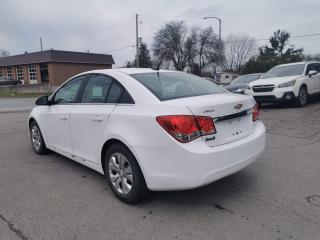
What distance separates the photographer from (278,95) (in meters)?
11.6

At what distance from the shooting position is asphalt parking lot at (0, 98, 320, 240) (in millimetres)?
3076

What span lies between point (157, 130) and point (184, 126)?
0.93 ft

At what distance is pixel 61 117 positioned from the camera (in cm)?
493

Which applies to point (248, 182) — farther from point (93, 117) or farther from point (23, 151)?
point (23, 151)

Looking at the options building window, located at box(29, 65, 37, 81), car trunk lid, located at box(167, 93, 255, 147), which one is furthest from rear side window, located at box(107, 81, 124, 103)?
building window, located at box(29, 65, 37, 81)

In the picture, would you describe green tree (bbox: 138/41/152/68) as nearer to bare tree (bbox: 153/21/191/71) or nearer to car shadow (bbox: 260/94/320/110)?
bare tree (bbox: 153/21/191/71)

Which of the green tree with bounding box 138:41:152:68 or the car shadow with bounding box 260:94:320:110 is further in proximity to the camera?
the green tree with bounding box 138:41:152:68

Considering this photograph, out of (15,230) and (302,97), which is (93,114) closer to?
(15,230)

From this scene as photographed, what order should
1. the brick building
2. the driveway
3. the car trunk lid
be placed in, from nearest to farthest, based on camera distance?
the car trunk lid
the driveway
the brick building

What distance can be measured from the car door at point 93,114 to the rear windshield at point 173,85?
390mm

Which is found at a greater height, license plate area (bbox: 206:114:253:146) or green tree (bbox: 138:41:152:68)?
green tree (bbox: 138:41:152:68)

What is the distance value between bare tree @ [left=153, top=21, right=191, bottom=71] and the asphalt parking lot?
2346 inches

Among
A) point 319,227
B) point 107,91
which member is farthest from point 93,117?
point 319,227

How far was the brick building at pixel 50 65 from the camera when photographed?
51.0m
